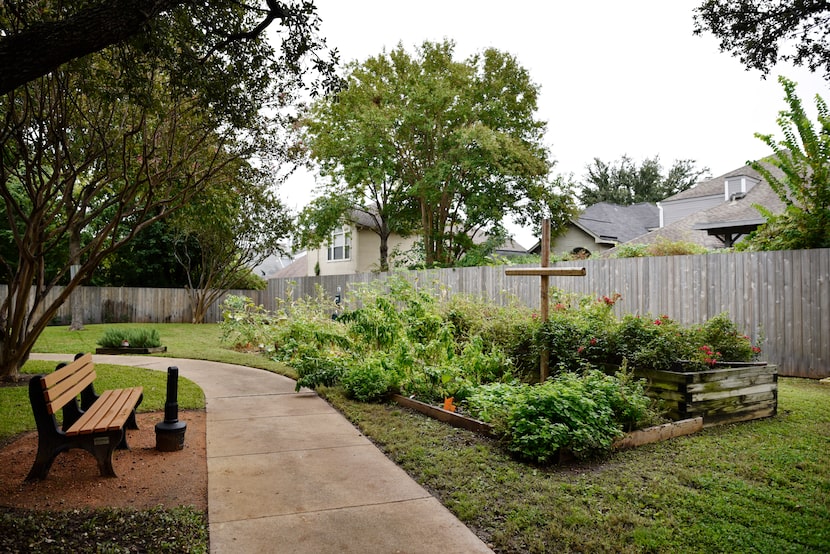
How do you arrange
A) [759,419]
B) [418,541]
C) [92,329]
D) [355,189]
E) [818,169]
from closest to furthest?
[418,541] → [759,419] → [818,169] → [92,329] → [355,189]

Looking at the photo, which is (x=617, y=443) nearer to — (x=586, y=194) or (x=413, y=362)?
(x=413, y=362)

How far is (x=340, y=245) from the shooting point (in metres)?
30.3

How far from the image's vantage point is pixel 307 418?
20.5 feet

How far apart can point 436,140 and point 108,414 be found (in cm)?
1895

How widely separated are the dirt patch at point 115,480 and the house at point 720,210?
1221 centimetres

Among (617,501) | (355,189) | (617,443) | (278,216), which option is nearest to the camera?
(617,501)

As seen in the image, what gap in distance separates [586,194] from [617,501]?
156 feet

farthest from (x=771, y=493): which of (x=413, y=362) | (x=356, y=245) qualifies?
(x=356, y=245)

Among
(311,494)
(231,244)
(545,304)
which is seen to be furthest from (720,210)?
(231,244)

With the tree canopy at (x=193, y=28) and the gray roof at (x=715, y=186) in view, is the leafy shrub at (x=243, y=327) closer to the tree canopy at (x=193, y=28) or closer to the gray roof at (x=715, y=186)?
the tree canopy at (x=193, y=28)

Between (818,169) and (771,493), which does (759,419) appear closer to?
(771,493)

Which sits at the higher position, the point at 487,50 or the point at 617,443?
the point at 487,50

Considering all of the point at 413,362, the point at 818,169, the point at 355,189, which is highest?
the point at 355,189

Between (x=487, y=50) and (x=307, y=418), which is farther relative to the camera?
(x=487, y=50)
